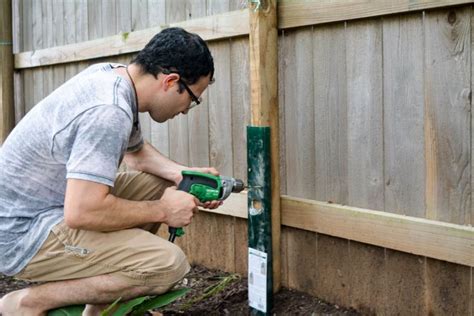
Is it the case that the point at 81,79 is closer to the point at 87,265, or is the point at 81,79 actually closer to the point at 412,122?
the point at 87,265

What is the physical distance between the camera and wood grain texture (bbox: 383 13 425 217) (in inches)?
101

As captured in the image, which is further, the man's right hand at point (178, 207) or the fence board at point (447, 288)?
the man's right hand at point (178, 207)

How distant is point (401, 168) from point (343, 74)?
482 mm

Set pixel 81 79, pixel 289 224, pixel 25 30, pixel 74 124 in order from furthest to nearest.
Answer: pixel 25 30, pixel 289 224, pixel 81 79, pixel 74 124

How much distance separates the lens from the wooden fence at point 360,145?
8.11 ft

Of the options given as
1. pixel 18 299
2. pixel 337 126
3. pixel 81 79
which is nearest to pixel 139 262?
pixel 18 299

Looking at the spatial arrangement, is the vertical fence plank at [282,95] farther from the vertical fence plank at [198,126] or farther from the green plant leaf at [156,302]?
the green plant leaf at [156,302]

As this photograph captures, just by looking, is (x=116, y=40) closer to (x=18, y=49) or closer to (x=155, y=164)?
(x=155, y=164)

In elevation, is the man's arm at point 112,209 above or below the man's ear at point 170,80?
below

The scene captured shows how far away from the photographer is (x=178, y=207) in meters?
2.67

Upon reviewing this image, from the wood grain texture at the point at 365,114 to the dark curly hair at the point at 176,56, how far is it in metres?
0.63

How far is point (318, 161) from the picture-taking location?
3014mm

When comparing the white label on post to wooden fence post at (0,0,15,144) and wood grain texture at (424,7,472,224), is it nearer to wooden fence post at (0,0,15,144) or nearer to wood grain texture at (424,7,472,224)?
wood grain texture at (424,7,472,224)

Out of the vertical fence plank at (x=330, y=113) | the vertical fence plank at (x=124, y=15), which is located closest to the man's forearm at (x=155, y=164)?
the vertical fence plank at (x=330, y=113)
